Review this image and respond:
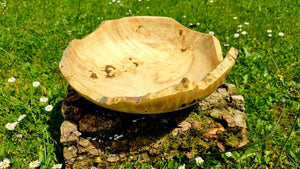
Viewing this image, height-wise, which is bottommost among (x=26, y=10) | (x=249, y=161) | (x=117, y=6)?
(x=249, y=161)

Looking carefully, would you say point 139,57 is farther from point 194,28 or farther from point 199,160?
point 194,28

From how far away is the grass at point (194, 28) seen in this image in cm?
227

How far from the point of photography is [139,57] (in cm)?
240

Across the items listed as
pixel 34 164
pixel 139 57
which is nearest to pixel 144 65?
pixel 139 57

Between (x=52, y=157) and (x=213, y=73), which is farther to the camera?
(x=52, y=157)

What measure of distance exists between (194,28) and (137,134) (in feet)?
8.07

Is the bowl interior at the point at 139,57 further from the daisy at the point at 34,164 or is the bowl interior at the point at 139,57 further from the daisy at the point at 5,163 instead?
the daisy at the point at 5,163

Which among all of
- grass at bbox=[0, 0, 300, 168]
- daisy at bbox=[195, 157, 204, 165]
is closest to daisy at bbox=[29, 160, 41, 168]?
grass at bbox=[0, 0, 300, 168]

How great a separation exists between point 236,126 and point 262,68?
139 cm

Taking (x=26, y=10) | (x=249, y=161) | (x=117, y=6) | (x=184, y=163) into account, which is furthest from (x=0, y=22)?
(x=249, y=161)

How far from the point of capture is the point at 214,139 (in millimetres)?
2217

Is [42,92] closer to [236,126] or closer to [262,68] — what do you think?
[236,126]

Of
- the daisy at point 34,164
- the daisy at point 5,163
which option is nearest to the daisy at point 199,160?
the daisy at point 34,164

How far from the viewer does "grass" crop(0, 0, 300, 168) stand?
2273mm
